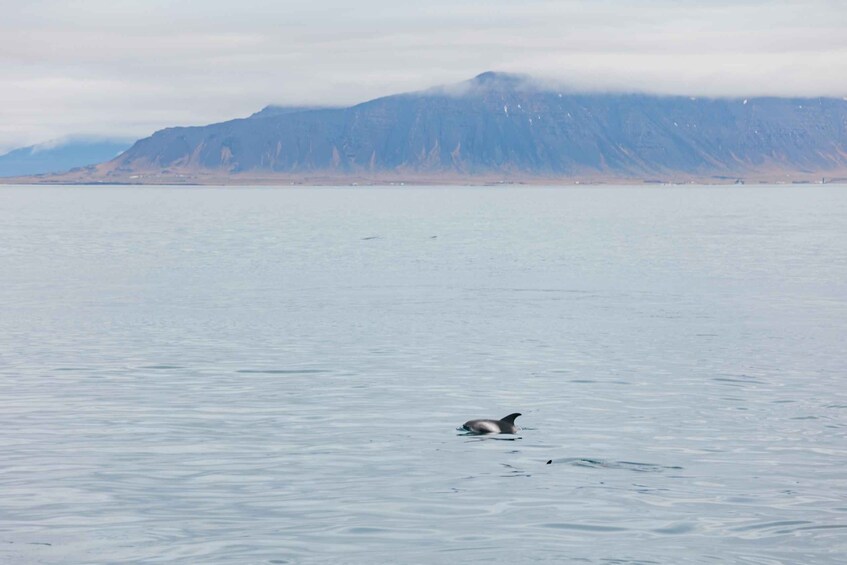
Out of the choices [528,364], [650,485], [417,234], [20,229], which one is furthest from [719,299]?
[20,229]

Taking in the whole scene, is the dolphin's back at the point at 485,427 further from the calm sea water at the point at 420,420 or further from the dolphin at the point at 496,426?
the calm sea water at the point at 420,420

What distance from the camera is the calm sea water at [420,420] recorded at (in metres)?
17.8

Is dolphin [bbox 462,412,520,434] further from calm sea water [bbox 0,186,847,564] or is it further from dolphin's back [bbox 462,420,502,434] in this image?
calm sea water [bbox 0,186,847,564]

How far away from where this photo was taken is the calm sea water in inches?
699

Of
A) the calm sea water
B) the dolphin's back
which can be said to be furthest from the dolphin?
the calm sea water

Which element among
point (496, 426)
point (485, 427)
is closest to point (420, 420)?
point (485, 427)

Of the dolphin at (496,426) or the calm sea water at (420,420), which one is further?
the dolphin at (496,426)

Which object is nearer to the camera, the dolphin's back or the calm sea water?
the calm sea water

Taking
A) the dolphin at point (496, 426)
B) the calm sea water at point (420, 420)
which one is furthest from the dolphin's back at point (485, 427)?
the calm sea water at point (420, 420)

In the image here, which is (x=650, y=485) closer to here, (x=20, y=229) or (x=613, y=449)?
(x=613, y=449)

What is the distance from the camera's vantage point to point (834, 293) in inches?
2094

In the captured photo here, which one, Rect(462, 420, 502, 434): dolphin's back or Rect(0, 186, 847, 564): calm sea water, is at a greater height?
Rect(462, 420, 502, 434): dolphin's back

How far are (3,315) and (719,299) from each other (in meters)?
26.8

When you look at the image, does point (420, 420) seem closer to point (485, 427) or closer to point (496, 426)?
point (485, 427)
